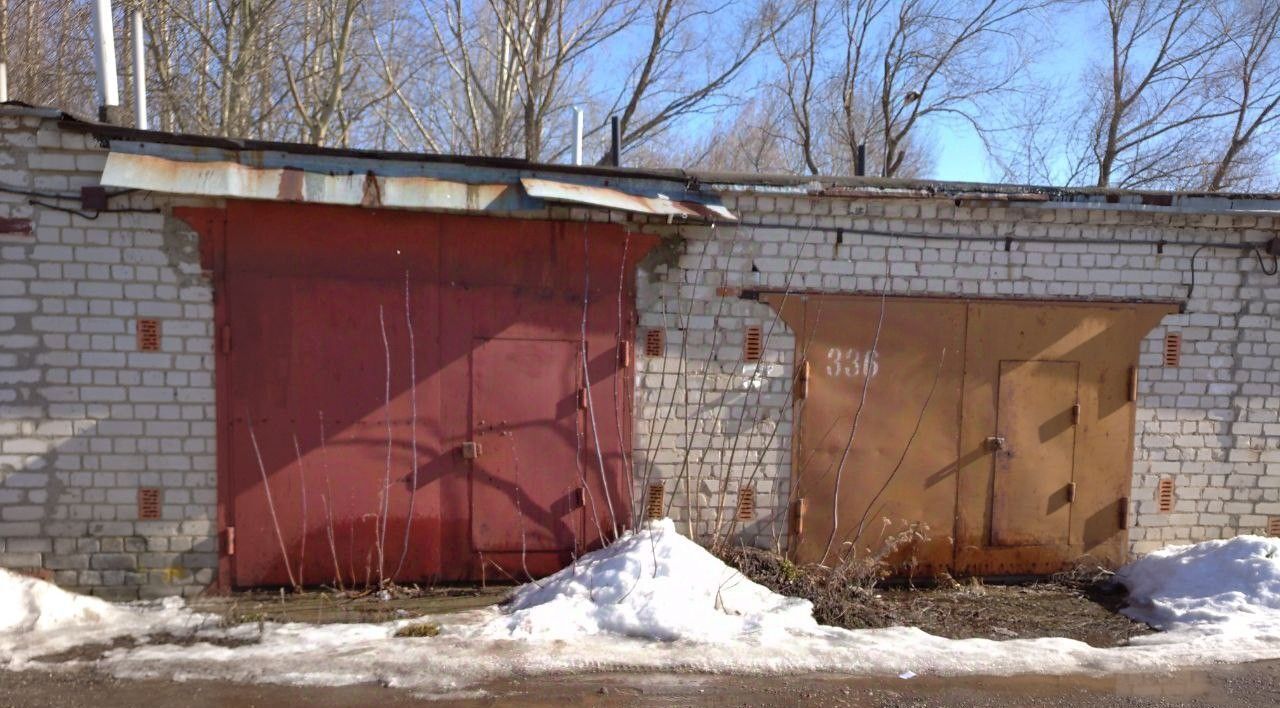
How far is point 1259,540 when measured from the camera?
5035 millimetres

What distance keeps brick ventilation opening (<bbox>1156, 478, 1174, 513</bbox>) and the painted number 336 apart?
2.41 metres

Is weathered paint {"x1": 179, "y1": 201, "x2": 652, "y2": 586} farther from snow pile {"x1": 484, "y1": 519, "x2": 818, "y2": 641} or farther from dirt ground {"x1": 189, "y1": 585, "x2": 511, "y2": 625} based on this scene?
snow pile {"x1": 484, "y1": 519, "x2": 818, "y2": 641}

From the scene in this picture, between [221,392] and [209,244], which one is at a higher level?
[209,244]

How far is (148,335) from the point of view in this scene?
4430 millimetres

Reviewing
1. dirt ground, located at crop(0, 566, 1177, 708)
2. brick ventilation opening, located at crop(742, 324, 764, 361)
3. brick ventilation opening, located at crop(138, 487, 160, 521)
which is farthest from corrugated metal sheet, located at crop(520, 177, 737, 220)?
brick ventilation opening, located at crop(138, 487, 160, 521)

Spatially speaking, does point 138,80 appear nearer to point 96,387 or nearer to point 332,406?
point 96,387

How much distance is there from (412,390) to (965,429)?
12.8 feet

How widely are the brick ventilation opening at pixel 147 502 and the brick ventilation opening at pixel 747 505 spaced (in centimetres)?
374

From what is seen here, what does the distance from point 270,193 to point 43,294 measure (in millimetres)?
1507

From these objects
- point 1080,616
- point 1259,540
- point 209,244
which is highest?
point 209,244

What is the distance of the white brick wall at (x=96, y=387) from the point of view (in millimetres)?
4309

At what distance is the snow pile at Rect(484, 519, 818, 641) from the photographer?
164 inches

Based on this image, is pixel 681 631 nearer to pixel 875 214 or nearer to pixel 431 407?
pixel 431 407

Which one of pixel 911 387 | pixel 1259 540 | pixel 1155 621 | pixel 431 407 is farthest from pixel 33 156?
pixel 1259 540
